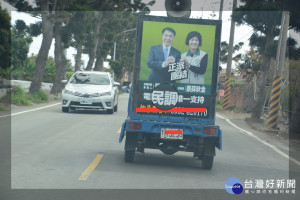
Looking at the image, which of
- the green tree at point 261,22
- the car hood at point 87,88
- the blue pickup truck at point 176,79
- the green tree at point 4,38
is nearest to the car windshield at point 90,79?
the car hood at point 87,88

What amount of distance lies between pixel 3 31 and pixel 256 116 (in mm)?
13692

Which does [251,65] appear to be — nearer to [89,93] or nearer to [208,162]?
[89,93]

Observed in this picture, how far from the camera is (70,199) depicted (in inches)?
268

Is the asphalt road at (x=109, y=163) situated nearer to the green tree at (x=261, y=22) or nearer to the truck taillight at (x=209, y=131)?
the truck taillight at (x=209, y=131)

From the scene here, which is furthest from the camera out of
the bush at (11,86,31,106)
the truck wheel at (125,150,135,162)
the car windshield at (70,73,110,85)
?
the bush at (11,86,31,106)

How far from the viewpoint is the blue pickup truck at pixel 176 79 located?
980 centimetres

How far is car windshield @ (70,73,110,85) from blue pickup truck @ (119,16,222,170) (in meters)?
12.2

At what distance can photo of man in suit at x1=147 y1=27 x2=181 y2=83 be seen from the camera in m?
9.80

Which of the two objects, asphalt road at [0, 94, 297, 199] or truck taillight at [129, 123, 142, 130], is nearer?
asphalt road at [0, 94, 297, 199]

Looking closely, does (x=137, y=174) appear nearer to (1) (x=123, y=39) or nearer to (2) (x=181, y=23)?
(2) (x=181, y=23)

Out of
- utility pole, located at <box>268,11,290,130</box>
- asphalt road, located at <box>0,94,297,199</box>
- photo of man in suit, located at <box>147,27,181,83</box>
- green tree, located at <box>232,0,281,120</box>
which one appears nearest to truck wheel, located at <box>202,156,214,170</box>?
asphalt road, located at <box>0,94,297,199</box>

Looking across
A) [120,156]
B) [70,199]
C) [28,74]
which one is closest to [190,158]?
[120,156]

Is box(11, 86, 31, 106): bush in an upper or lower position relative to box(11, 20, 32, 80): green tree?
lower

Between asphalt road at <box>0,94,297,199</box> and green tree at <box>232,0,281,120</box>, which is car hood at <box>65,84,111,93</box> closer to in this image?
asphalt road at <box>0,94,297,199</box>
